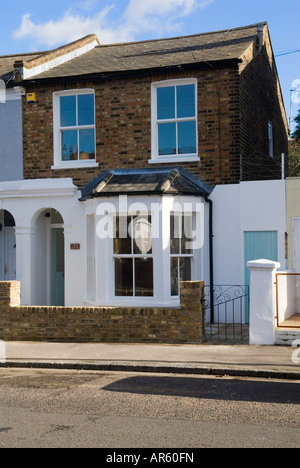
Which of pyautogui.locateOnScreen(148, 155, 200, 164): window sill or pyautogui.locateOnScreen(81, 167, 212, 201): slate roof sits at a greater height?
pyautogui.locateOnScreen(148, 155, 200, 164): window sill

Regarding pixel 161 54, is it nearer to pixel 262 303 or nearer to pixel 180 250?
A: pixel 180 250

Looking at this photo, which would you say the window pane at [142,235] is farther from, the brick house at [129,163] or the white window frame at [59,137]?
the white window frame at [59,137]

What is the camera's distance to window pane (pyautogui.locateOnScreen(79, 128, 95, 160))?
15.0 metres

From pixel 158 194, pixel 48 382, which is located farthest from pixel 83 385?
pixel 158 194

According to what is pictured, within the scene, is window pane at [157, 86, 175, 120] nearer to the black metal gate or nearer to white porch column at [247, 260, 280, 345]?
the black metal gate

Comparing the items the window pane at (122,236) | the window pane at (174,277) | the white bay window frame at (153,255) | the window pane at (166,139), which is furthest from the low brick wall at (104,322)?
the window pane at (166,139)

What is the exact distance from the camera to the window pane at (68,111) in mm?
15180

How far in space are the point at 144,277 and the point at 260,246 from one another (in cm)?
280

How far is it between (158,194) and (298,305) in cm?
392

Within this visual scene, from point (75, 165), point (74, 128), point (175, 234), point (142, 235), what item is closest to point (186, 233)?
point (175, 234)

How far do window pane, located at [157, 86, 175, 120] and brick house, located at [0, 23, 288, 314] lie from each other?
25mm

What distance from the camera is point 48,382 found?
27.8 feet

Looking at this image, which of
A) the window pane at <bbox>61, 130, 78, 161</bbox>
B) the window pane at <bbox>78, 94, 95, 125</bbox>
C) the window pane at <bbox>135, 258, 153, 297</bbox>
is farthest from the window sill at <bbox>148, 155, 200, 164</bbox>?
the window pane at <bbox>135, 258, 153, 297</bbox>

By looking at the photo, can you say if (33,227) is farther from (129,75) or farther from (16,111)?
(129,75)
